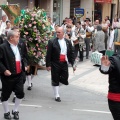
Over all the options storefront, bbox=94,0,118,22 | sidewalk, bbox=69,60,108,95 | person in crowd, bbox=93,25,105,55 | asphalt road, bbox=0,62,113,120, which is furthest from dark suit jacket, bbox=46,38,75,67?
storefront, bbox=94,0,118,22

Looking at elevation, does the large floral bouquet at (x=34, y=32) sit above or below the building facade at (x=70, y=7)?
below

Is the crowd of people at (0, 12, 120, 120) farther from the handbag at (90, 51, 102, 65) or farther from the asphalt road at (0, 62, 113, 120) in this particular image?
the handbag at (90, 51, 102, 65)

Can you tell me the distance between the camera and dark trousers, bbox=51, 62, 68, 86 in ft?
26.3

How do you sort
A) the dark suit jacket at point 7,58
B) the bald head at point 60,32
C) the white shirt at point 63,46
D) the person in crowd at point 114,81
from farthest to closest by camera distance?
the white shirt at point 63,46, the bald head at point 60,32, the dark suit jacket at point 7,58, the person in crowd at point 114,81

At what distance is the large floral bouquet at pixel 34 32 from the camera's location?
8422 millimetres

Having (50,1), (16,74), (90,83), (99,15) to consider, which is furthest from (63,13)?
(16,74)

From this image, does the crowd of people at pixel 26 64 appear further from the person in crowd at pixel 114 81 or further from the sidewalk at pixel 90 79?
the sidewalk at pixel 90 79

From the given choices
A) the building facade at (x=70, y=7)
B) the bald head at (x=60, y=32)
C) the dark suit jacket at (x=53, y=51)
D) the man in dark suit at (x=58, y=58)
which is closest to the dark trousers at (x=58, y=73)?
the man in dark suit at (x=58, y=58)

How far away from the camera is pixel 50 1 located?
1005 inches

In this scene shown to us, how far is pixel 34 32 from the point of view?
8.41m

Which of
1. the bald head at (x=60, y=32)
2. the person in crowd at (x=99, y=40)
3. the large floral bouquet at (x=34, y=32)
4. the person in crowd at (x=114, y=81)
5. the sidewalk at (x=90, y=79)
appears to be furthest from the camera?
the person in crowd at (x=99, y=40)

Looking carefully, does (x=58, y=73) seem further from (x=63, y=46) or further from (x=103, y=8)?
(x=103, y=8)

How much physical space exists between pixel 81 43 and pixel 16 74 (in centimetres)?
792

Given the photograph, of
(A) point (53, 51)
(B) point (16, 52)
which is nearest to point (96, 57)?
(A) point (53, 51)
